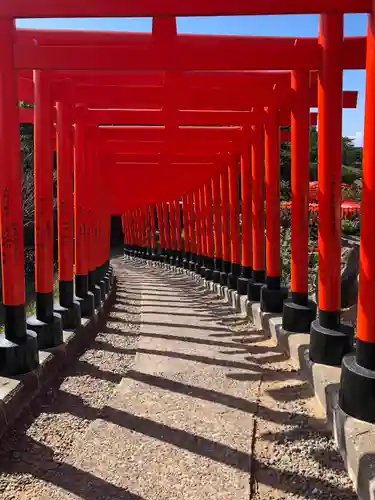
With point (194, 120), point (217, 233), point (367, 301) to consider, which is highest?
point (194, 120)

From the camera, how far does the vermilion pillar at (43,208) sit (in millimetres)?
5168

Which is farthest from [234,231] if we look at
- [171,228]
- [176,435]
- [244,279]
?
[171,228]

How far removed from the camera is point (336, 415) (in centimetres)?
325

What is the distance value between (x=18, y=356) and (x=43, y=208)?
1.74 metres

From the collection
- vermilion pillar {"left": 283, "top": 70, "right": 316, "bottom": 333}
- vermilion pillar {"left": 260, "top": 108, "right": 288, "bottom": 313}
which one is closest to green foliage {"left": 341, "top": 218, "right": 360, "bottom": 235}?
vermilion pillar {"left": 260, "top": 108, "right": 288, "bottom": 313}

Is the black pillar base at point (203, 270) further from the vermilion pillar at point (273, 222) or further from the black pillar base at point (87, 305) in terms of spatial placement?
the vermilion pillar at point (273, 222)

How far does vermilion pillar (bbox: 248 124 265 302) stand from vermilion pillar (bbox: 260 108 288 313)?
0.98m

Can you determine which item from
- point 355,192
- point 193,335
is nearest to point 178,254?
point 355,192

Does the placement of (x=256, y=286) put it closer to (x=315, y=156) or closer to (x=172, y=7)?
(x=172, y=7)

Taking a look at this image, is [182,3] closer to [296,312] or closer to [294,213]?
[294,213]

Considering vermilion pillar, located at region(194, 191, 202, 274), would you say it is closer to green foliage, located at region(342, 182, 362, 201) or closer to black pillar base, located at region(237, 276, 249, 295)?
green foliage, located at region(342, 182, 362, 201)

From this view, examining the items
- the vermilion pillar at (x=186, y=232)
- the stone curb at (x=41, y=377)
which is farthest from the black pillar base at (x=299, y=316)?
the vermilion pillar at (x=186, y=232)

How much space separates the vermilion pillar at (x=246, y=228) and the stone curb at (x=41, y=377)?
9.49 ft

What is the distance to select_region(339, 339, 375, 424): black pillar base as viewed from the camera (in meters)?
3.02
